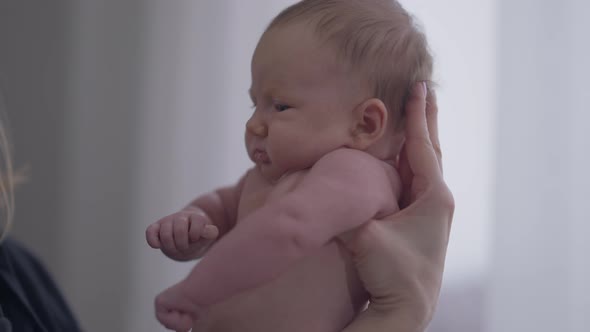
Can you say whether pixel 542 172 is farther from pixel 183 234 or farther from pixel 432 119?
pixel 183 234

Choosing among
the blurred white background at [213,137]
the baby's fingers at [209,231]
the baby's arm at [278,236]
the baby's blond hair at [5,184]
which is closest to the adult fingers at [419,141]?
the baby's arm at [278,236]

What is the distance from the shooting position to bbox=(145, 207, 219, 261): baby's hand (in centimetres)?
68

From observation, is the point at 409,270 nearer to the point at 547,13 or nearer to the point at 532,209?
the point at 532,209

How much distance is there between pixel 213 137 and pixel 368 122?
4.14ft

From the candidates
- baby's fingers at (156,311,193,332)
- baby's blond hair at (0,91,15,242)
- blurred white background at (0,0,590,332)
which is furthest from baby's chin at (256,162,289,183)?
blurred white background at (0,0,590,332)

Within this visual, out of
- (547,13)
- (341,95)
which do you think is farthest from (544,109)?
(341,95)

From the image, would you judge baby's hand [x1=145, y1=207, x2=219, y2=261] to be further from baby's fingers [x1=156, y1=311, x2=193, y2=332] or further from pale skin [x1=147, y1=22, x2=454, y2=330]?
baby's fingers [x1=156, y1=311, x2=193, y2=332]

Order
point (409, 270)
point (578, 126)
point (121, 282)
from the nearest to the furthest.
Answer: point (409, 270) < point (578, 126) < point (121, 282)

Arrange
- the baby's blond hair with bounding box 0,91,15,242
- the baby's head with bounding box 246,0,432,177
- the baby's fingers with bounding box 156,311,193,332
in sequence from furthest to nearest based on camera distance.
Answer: the baby's blond hair with bounding box 0,91,15,242
the baby's head with bounding box 246,0,432,177
the baby's fingers with bounding box 156,311,193,332

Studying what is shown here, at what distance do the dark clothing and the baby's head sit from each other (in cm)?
67

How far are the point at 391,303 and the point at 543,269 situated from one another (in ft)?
3.48

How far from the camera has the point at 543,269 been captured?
1.54 m

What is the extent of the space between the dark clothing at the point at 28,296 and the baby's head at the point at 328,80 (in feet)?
2.18

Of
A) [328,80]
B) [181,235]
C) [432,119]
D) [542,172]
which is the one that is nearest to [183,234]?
[181,235]
